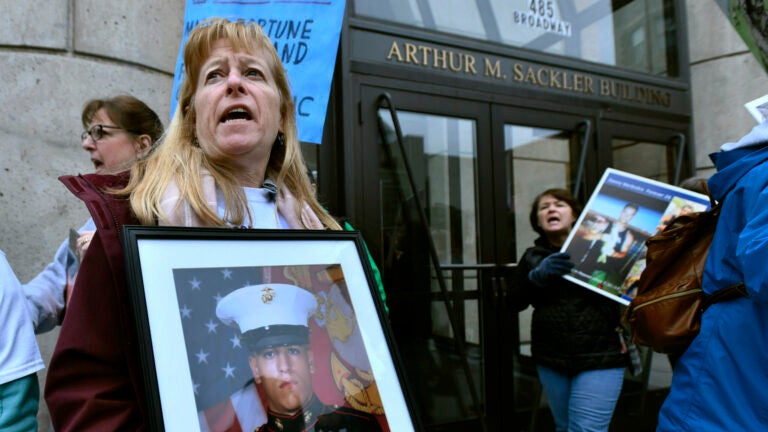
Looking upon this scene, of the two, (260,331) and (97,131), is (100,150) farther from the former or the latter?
(260,331)

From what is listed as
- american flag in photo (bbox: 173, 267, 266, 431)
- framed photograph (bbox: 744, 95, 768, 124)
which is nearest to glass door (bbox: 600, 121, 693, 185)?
framed photograph (bbox: 744, 95, 768, 124)

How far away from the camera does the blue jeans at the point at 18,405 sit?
1446 millimetres

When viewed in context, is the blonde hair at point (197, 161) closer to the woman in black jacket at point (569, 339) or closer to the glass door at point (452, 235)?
the woman in black jacket at point (569, 339)

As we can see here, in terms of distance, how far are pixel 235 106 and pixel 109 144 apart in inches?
47.9

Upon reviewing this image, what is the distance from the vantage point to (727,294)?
159 centimetres

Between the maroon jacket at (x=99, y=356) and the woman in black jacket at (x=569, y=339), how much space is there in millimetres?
2428

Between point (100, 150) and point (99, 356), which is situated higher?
point (100, 150)

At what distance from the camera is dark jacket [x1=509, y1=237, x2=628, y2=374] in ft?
10.1

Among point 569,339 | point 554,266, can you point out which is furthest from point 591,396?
point 554,266

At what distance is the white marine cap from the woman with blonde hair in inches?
7.0

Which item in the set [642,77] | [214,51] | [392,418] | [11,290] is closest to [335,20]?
[214,51]

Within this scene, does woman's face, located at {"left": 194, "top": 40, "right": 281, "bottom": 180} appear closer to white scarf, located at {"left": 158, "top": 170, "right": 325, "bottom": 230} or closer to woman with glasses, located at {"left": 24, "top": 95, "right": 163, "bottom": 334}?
white scarf, located at {"left": 158, "top": 170, "right": 325, "bottom": 230}

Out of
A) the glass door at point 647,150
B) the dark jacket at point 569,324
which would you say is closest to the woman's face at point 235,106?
the dark jacket at point 569,324

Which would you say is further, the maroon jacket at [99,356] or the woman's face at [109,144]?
the woman's face at [109,144]
